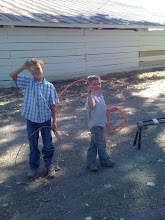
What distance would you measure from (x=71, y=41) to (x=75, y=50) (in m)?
0.44

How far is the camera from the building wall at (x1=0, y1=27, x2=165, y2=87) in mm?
8953

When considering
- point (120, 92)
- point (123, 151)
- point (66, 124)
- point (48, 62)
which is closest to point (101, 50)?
point (48, 62)

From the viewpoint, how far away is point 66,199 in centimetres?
283

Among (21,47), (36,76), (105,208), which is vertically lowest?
(105,208)

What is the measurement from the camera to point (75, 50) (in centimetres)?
1058

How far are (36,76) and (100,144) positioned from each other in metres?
1.30

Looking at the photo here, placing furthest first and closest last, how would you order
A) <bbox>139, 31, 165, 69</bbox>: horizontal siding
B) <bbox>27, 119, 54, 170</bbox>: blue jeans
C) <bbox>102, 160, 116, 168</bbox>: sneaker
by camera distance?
<bbox>139, 31, 165, 69</bbox>: horizontal siding, <bbox>102, 160, 116, 168</bbox>: sneaker, <bbox>27, 119, 54, 170</bbox>: blue jeans

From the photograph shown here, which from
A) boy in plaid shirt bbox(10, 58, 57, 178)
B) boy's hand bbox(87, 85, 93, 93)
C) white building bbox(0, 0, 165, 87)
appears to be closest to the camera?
boy's hand bbox(87, 85, 93, 93)

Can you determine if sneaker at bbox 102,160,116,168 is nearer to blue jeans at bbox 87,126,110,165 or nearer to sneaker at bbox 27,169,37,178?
blue jeans at bbox 87,126,110,165

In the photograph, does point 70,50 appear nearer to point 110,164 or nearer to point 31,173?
point 110,164

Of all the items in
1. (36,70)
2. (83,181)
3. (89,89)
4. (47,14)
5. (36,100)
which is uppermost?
(47,14)

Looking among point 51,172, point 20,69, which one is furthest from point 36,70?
point 51,172

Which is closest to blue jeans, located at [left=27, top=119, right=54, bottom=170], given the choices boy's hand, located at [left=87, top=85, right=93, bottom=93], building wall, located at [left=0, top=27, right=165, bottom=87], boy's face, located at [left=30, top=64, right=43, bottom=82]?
boy's face, located at [left=30, top=64, right=43, bottom=82]

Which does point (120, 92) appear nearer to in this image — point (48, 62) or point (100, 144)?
point (48, 62)
